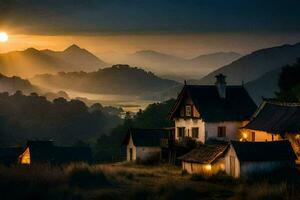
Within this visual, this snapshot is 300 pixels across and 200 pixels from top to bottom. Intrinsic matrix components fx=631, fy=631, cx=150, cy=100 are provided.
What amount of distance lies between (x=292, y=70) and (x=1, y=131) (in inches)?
4191

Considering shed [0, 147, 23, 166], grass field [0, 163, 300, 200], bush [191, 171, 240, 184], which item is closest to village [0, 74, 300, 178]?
bush [191, 171, 240, 184]

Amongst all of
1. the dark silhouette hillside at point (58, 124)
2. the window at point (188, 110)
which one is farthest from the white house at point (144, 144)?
the dark silhouette hillside at point (58, 124)

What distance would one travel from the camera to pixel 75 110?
18238 cm

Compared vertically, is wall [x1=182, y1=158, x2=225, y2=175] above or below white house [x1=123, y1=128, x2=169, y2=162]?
below

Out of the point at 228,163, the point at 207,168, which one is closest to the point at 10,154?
the point at 207,168

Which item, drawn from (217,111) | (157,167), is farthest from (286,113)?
(157,167)

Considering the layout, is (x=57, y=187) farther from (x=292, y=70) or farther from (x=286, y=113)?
(x=292, y=70)

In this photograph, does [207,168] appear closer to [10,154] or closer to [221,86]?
[221,86]

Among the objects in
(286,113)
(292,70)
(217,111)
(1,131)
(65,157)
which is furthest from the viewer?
(1,131)

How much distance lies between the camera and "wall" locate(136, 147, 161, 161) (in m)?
69.0

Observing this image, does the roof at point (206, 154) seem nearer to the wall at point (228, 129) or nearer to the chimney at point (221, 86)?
the wall at point (228, 129)

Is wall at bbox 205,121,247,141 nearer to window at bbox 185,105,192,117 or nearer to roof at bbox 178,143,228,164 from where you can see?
window at bbox 185,105,192,117

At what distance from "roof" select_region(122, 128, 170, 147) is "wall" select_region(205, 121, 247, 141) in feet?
23.0

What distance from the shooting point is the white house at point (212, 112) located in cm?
6512
